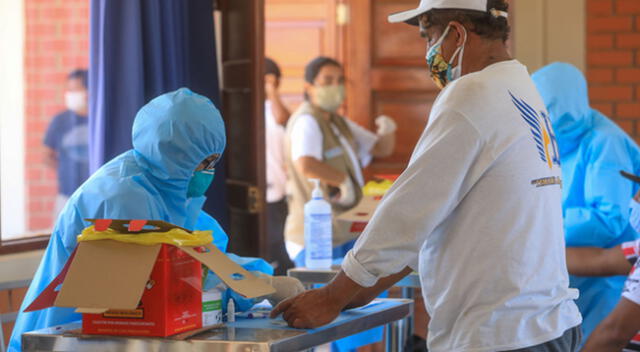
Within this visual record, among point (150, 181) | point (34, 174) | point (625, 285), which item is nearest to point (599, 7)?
point (625, 285)

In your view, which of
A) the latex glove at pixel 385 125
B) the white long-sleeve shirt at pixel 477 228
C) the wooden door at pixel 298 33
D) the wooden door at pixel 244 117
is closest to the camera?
the white long-sleeve shirt at pixel 477 228

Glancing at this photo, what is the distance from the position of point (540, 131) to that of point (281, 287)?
0.72 metres

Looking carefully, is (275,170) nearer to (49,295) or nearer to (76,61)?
(76,61)

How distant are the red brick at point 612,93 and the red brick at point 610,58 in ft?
0.39

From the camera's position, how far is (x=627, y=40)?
4.65m

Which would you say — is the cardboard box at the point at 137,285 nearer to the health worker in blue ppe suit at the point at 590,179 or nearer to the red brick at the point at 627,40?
the health worker in blue ppe suit at the point at 590,179

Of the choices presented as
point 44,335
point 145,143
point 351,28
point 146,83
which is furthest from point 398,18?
point 351,28

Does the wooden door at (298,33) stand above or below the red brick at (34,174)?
above

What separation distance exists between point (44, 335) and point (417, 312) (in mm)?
3072

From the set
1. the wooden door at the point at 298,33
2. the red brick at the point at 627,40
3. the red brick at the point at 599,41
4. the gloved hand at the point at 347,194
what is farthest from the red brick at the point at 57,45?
the wooden door at the point at 298,33

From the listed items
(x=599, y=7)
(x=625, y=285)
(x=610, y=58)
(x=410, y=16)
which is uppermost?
(x=599, y=7)

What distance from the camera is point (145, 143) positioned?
7.21 feet

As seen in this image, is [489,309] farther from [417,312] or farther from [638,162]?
[417,312]

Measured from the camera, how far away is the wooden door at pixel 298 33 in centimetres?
659
